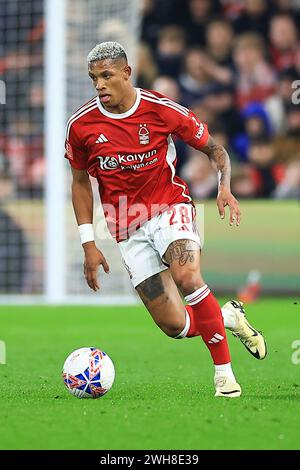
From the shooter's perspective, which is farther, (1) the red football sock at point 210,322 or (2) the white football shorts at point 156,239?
(2) the white football shorts at point 156,239

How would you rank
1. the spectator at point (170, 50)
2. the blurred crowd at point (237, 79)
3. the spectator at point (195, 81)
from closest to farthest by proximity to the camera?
the blurred crowd at point (237, 79)
the spectator at point (195, 81)
the spectator at point (170, 50)

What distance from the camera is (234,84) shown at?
1658 centimetres

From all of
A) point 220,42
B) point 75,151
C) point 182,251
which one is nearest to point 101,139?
point 75,151

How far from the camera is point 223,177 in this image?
6.36 m

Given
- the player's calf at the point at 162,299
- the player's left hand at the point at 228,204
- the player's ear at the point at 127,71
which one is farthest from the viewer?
the player's calf at the point at 162,299

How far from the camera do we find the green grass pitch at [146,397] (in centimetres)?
471

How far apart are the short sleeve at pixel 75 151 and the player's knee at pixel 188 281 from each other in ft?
3.25

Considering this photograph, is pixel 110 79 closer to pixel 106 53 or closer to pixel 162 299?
pixel 106 53

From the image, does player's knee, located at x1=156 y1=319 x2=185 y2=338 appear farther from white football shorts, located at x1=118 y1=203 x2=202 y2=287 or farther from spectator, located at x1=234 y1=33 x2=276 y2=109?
spectator, located at x1=234 y1=33 x2=276 y2=109

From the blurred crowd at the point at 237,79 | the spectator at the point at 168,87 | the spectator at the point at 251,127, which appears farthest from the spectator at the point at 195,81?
the spectator at the point at 251,127

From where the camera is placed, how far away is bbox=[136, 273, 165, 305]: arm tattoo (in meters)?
6.62

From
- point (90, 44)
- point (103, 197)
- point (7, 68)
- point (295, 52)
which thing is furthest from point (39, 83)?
point (103, 197)

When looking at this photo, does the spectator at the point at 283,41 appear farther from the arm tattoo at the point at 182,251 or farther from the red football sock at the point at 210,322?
the red football sock at the point at 210,322

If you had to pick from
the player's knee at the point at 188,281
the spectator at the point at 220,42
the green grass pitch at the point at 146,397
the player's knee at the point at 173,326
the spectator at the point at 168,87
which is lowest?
the green grass pitch at the point at 146,397
